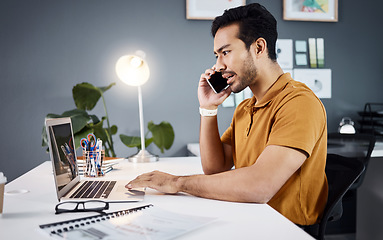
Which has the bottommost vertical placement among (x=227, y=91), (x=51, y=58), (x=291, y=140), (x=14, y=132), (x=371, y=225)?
(x=371, y=225)

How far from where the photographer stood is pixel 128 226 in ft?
2.67

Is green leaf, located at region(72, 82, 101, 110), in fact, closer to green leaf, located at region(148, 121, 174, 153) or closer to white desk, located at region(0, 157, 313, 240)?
green leaf, located at region(148, 121, 174, 153)

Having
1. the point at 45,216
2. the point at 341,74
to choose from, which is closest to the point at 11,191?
the point at 45,216

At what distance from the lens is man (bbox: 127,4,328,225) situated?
42.4 inches

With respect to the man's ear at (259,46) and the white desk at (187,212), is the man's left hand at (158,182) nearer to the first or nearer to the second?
the white desk at (187,212)

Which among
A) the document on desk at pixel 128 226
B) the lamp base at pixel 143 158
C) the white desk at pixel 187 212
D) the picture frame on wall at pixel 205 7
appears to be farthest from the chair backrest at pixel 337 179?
the picture frame on wall at pixel 205 7

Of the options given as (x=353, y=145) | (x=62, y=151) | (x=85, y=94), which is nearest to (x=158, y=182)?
(x=62, y=151)

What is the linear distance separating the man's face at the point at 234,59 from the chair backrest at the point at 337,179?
443 mm

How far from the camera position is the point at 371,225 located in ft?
9.23

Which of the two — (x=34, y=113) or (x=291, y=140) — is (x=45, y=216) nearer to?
(x=291, y=140)

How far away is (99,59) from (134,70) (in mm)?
771

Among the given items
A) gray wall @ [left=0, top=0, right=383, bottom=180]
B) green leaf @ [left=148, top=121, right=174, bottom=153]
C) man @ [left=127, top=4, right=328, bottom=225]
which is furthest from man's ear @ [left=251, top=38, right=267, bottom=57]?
gray wall @ [left=0, top=0, right=383, bottom=180]

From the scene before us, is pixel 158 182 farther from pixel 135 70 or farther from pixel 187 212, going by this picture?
pixel 135 70

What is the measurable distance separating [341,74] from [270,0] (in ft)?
2.83
